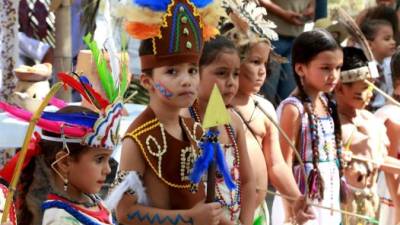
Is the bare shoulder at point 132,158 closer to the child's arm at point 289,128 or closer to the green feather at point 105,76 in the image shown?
the green feather at point 105,76

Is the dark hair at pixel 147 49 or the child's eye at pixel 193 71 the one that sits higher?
the dark hair at pixel 147 49

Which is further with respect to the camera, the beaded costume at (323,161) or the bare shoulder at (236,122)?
the beaded costume at (323,161)

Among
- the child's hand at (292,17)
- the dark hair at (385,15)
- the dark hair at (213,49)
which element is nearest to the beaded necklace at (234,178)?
the dark hair at (213,49)

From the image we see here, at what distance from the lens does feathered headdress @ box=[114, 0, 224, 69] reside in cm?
417

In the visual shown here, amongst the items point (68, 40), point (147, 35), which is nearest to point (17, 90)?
point (68, 40)

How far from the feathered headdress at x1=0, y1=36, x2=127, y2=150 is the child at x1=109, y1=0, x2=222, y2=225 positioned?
17 cm

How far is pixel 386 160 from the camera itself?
20.5 feet

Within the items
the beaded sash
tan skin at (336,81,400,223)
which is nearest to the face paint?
the beaded sash

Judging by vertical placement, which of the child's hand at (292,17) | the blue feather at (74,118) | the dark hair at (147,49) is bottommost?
the blue feather at (74,118)

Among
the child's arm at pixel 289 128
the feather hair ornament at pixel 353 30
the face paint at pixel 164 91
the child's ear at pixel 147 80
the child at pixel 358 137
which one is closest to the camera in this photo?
the face paint at pixel 164 91

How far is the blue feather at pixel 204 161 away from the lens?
12.8ft

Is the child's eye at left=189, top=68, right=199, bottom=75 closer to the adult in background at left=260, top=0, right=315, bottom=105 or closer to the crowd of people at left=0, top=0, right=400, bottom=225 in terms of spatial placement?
the crowd of people at left=0, top=0, right=400, bottom=225

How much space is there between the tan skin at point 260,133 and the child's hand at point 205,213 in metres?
0.87

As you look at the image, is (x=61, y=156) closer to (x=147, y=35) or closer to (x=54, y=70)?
(x=147, y=35)
